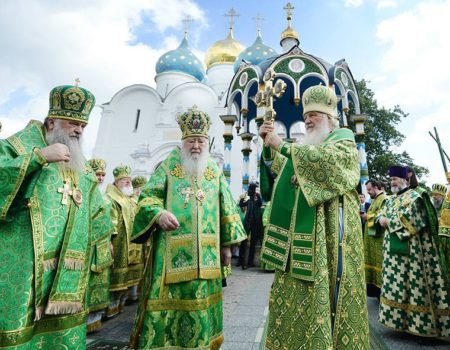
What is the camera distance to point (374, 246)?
6.20m

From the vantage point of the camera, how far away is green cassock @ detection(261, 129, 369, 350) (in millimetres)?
2240

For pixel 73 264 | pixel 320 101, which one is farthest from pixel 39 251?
pixel 320 101

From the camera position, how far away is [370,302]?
19.5 ft

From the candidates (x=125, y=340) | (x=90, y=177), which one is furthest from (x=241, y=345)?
(x=90, y=177)

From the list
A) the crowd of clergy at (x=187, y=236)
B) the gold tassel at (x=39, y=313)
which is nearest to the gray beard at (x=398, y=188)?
the crowd of clergy at (x=187, y=236)

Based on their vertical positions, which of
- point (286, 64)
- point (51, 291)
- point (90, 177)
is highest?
point (286, 64)

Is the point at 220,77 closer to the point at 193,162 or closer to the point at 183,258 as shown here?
the point at 193,162

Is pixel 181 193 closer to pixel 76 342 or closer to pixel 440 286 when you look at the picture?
pixel 76 342

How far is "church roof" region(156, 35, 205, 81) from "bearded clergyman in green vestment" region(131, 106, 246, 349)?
2445 centimetres

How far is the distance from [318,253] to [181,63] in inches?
1030

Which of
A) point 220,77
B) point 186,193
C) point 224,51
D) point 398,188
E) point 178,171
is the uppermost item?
point 224,51

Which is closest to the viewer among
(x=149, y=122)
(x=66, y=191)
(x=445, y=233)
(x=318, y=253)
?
(x=318, y=253)

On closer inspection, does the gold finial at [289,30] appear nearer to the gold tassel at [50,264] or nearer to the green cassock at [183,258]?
the green cassock at [183,258]

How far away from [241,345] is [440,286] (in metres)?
2.44
